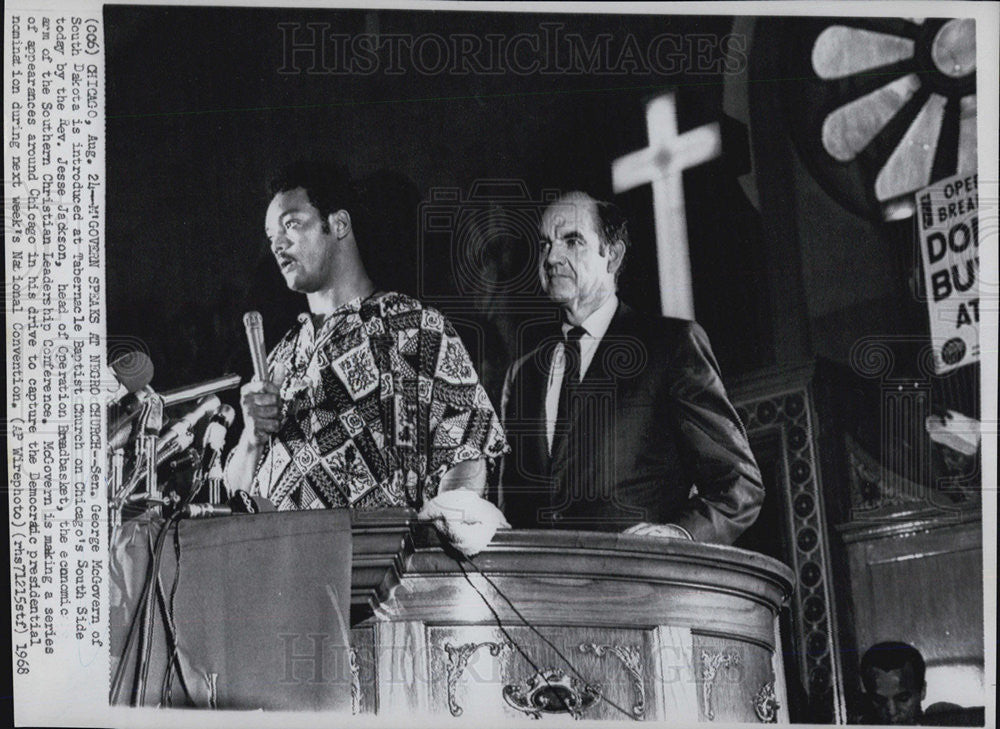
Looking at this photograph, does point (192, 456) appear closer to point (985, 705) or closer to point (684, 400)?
point (684, 400)

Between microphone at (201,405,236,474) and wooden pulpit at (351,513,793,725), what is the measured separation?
0.42 metres

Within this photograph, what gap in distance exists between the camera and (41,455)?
11.8 ft

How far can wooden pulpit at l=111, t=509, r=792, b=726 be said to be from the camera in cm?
347

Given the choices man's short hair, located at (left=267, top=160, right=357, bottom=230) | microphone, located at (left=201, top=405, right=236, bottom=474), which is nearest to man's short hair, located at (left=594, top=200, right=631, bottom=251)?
man's short hair, located at (left=267, top=160, right=357, bottom=230)

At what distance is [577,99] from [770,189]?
56cm

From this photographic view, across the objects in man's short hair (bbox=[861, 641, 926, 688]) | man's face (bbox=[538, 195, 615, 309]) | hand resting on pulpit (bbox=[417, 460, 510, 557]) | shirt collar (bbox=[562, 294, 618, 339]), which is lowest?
man's short hair (bbox=[861, 641, 926, 688])

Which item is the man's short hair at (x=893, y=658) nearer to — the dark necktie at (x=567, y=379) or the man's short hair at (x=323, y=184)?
the dark necktie at (x=567, y=379)

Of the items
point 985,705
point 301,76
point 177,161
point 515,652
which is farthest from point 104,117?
point 985,705

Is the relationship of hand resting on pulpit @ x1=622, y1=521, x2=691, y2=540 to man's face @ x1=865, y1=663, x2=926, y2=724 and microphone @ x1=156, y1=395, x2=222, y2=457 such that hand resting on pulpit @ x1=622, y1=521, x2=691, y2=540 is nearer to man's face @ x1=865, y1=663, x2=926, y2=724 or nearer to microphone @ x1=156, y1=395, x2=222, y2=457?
man's face @ x1=865, y1=663, x2=926, y2=724

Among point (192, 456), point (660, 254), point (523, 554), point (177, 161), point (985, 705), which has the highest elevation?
point (177, 161)

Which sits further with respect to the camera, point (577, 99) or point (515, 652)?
point (577, 99)

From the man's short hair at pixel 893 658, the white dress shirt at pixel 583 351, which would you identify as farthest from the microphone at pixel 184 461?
the man's short hair at pixel 893 658

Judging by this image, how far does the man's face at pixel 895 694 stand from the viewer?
361 cm

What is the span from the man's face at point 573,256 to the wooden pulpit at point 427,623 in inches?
25.0
